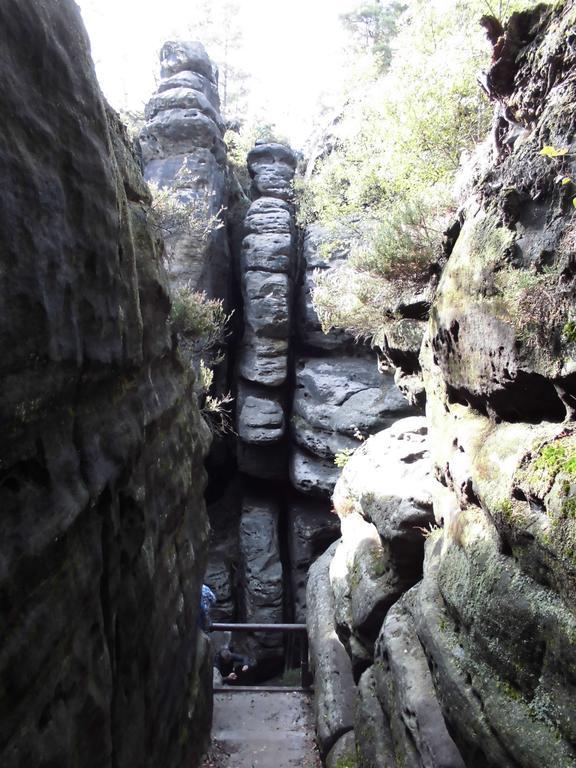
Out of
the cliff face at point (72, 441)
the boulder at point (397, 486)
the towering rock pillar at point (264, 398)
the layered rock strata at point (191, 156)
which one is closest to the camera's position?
the cliff face at point (72, 441)

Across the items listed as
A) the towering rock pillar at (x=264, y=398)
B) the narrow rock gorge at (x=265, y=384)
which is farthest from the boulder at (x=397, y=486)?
the towering rock pillar at (x=264, y=398)

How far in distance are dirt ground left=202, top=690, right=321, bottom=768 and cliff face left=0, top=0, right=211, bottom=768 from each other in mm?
2152

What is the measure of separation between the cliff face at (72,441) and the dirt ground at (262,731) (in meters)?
2.15

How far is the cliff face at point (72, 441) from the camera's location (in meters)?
2.27

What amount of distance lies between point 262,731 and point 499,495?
5639mm

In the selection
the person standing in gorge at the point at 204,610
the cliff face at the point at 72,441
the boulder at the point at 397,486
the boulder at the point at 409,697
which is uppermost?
the cliff face at the point at 72,441

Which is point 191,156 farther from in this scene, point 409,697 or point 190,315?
point 409,697

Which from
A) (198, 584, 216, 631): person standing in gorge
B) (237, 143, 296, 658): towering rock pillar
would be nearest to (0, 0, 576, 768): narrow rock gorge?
(198, 584, 216, 631): person standing in gorge

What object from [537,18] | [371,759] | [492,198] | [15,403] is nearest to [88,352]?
[15,403]

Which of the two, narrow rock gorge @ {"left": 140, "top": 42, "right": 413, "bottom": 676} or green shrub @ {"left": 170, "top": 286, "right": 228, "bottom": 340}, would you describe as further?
narrow rock gorge @ {"left": 140, "top": 42, "right": 413, "bottom": 676}

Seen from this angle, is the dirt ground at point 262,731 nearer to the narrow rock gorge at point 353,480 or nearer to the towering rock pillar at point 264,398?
the narrow rock gorge at point 353,480

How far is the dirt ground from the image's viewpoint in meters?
6.40

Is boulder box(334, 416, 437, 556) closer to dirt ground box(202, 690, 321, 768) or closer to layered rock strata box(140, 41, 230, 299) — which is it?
dirt ground box(202, 690, 321, 768)

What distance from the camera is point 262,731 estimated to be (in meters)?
7.02
